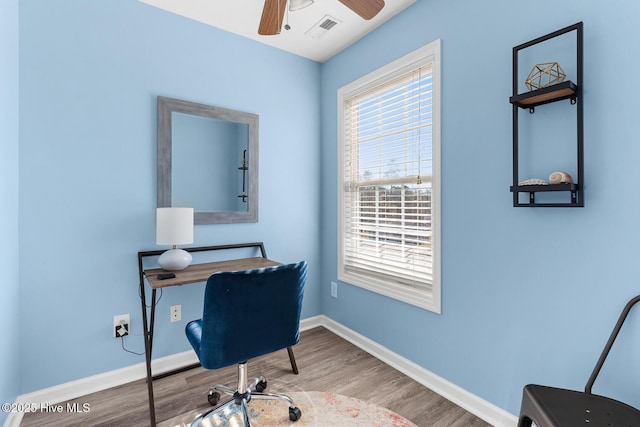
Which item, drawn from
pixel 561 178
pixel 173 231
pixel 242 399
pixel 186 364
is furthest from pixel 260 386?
pixel 561 178

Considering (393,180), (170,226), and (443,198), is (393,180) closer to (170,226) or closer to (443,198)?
(443,198)

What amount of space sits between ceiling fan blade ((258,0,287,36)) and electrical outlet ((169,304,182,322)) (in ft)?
6.35

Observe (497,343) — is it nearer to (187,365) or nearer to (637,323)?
(637,323)

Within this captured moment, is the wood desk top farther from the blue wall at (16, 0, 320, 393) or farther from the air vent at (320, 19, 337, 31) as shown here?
the air vent at (320, 19, 337, 31)

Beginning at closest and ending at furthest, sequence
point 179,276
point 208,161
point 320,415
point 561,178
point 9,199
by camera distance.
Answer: point 561,178
point 9,199
point 320,415
point 179,276
point 208,161

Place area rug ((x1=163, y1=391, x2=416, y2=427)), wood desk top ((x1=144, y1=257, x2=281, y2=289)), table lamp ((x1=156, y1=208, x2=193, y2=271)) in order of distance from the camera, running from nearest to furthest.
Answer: area rug ((x1=163, y1=391, x2=416, y2=427)), wood desk top ((x1=144, y1=257, x2=281, y2=289)), table lamp ((x1=156, y1=208, x2=193, y2=271))

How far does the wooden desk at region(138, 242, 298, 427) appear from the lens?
1.77 m

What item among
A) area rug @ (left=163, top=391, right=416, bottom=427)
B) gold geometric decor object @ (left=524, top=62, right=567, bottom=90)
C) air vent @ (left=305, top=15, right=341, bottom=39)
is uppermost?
air vent @ (left=305, top=15, right=341, bottom=39)

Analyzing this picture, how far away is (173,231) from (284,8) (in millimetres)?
1449

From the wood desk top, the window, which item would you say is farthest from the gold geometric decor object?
the wood desk top

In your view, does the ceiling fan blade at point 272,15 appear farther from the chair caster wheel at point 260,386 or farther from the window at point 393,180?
the chair caster wheel at point 260,386

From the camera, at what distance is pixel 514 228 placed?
1.64 m

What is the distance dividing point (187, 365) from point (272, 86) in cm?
227

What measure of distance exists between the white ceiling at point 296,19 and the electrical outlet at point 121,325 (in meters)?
2.08
